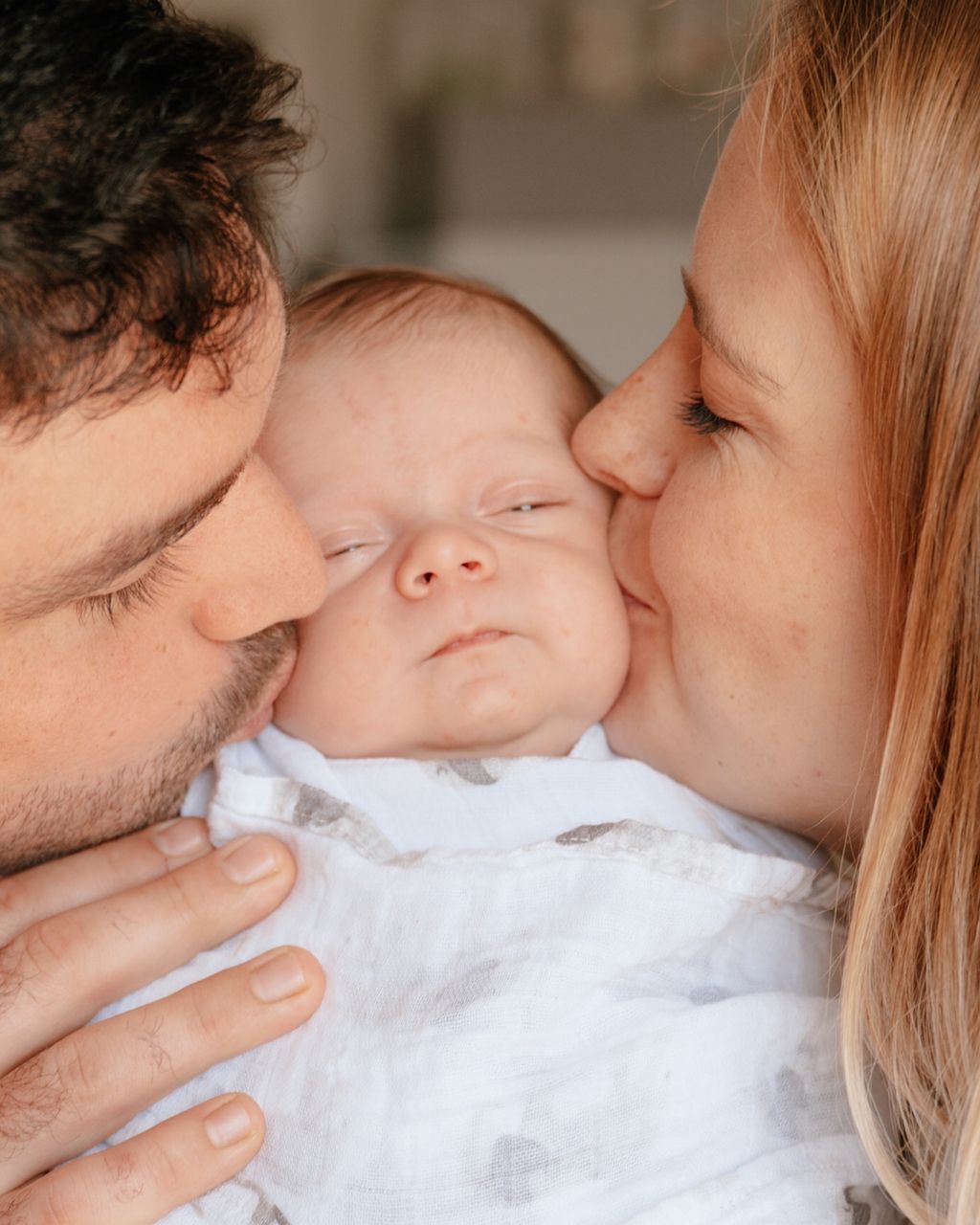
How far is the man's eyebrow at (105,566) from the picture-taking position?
1.01 metres

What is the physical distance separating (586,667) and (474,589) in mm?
144

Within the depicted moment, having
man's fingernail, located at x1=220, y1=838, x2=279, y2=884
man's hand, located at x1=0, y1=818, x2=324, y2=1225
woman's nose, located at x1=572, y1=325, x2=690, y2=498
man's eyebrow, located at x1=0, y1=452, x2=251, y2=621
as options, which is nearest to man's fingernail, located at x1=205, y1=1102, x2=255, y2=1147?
man's hand, located at x1=0, y1=818, x2=324, y2=1225

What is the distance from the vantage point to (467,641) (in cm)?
136

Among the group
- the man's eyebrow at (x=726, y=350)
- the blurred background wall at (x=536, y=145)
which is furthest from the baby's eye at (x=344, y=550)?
the blurred background wall at (x=536, y=145)

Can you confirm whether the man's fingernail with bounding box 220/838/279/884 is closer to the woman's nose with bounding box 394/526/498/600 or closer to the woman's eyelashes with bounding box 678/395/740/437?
the woman's nose with bounding box 394/526/498/600

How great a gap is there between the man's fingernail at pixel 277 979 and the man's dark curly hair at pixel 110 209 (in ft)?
1.70

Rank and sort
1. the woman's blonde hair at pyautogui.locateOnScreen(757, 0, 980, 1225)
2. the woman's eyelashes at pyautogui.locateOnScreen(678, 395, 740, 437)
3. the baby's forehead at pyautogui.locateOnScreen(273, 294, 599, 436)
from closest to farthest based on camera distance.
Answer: the woman's blonde hair at pyautogui.locateOnScreen(757, 0, 980, 1225)
the woman's eyelashes at pyautogui.locateOnScreen(678, 395, 740, 437)
the baby's forehead at pyautogui.locateOnScreen(273, 294, 599, 436)

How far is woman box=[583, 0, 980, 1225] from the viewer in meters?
1.00

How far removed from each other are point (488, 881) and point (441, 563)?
1.10 feet

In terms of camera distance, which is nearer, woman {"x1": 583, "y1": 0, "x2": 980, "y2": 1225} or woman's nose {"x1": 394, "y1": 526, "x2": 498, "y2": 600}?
woman {"x1": 583, "y1": 0, "x2": 980, "y2": 1225}

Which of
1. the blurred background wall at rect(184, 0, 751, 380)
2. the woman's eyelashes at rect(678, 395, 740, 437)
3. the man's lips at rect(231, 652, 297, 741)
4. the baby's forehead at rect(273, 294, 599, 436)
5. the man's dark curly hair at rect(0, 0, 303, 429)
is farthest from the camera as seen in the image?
the blurred background wall at rect(184, 0, 751, 380)

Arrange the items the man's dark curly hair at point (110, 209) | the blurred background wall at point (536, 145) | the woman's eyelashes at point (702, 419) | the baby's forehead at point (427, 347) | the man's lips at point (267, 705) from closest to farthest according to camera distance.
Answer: the man's dark curly hair at point (110, 209)
the woman's eyelashes at point (702, 419)
the man's lips at point (267, 705)
the baby's forehead at point (427, 347)
the blurred background wall at point (536, 145)

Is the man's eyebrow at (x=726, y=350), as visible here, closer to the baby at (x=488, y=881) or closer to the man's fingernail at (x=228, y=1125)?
the baby at (x=488, y=881)

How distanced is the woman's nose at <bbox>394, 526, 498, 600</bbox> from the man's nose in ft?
0.46
